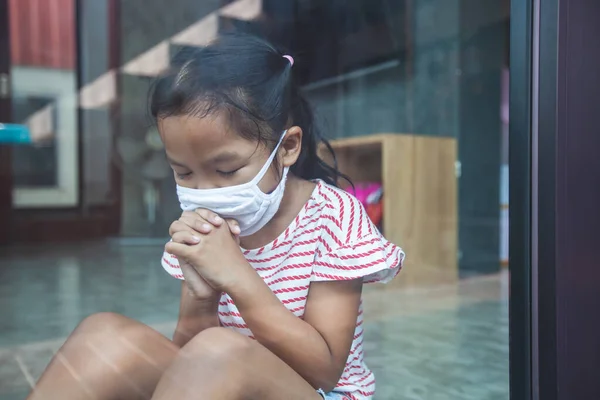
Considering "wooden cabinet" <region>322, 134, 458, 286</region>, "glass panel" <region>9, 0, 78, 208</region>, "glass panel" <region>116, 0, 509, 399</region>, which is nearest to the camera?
"glass panel" <region>116, 0, 509, 399</region>

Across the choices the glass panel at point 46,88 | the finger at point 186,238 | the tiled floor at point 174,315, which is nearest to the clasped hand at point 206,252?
the finger at point 186,238

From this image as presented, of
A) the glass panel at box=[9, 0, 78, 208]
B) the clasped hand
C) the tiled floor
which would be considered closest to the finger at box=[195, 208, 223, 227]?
the clasped hand

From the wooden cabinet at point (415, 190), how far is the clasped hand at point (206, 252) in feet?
1.63

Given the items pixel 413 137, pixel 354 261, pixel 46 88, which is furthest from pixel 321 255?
pixel 413 137

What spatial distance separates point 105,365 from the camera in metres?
0.68

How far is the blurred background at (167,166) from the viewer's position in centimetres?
100

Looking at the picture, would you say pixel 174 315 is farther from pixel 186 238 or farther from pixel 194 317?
pixel 186 238

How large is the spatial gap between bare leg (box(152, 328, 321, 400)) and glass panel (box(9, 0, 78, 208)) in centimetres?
70

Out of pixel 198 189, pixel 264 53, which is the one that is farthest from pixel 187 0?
pixel 198 189

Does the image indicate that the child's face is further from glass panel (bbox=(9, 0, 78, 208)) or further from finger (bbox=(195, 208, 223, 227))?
glass panel (bbox=(9, 0, 78, 208))

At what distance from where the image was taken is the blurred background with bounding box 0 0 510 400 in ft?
3.28

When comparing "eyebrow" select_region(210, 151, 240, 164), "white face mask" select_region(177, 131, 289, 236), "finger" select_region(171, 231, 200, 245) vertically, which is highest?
"eyebrow" select_region(210, 151, 240, 164)

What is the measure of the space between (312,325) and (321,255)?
0.29 feet

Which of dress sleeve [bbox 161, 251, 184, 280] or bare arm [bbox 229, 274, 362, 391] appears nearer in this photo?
bare arm [bbox 229, 274, 362, 391]
